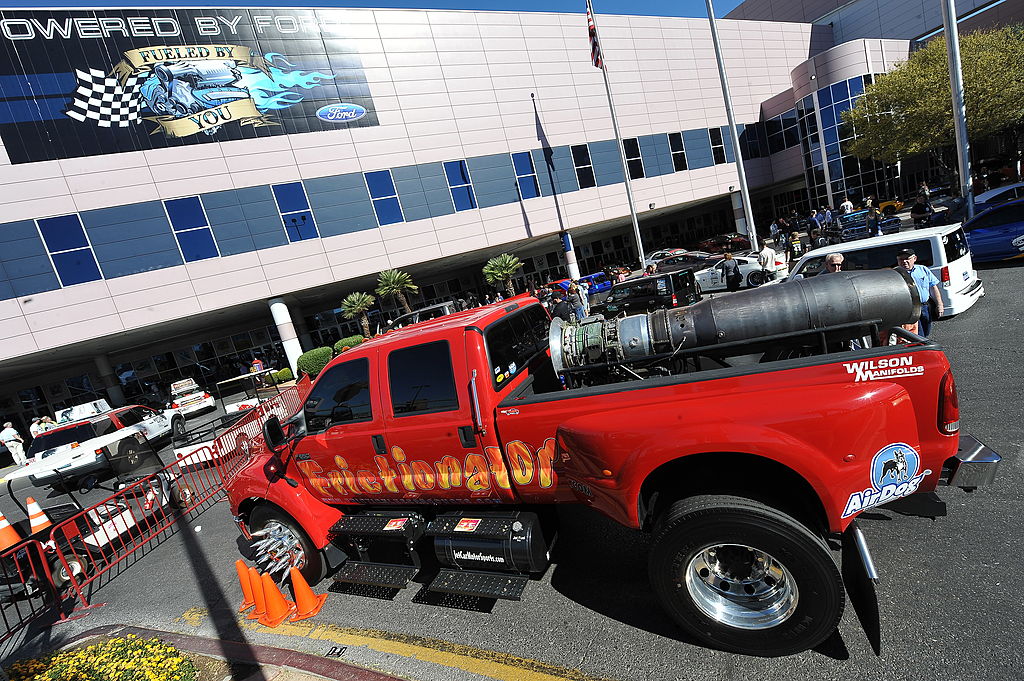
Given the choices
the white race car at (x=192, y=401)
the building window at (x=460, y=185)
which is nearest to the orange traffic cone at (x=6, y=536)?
the white race car at (x=192, y=401)

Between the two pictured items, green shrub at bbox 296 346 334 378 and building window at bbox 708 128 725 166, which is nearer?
green shrub at bbox 296 346 334 378

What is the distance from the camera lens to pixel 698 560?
103 inches

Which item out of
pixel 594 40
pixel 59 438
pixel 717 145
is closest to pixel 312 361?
pixel 59 438

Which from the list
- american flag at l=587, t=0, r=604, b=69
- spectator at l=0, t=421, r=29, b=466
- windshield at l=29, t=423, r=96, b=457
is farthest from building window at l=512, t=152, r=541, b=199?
spectator at l=0, t=421, r=29, b=466

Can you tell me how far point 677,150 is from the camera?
87.6 feet

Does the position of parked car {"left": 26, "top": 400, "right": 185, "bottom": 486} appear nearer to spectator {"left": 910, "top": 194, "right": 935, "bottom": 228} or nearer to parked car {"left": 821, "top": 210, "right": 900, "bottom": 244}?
parked car {"left": 821, "top": 210, "right": 900, "bottom": 244}

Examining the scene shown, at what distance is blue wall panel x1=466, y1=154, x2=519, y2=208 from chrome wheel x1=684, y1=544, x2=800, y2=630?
68.6 ft

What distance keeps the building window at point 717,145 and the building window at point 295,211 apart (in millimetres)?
25649

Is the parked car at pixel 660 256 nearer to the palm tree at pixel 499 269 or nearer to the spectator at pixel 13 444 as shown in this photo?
the palm tree at pixel 499 269

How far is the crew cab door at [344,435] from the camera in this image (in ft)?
11.8

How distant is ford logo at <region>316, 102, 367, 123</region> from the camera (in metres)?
18.4

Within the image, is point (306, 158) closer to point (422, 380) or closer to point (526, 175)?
point (526, 175)

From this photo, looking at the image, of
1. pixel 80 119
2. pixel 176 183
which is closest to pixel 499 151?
pixel 176 183

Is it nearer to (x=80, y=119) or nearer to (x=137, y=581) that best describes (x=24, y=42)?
(x=80, y=119)
